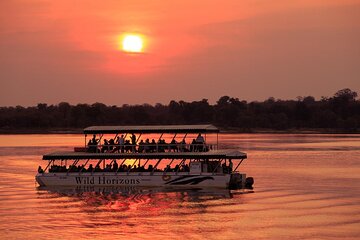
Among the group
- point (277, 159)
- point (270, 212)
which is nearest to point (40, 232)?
point (270, 212)

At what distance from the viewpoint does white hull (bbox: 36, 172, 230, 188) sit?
6856 cm

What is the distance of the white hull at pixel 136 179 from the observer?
2699 inches

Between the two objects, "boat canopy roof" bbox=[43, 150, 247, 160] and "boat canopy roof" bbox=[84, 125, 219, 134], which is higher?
"boat canopy roof" bbox=[84, 125, 219, 134]

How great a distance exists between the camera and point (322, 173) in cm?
9425

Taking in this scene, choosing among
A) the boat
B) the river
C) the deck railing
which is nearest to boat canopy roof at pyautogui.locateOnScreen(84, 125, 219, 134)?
the boat

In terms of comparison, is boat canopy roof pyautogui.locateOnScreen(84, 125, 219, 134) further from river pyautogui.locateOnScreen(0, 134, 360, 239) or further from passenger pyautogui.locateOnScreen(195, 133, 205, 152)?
river pyautogui.locateOnScreen(0, 134, 360, 239)

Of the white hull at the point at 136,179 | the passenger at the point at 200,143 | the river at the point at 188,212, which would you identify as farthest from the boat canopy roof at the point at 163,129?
the river at the point at 188,212

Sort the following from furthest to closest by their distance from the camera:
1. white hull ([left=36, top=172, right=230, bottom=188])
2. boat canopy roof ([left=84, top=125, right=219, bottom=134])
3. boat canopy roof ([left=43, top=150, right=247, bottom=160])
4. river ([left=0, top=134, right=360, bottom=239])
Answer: boat canopy roof ([left=84, top=125, right=219, bottom=134])
white hull ([left=36, top=172, right=230, bottom=188])
boat canopy roof ([left=43, top=150, right=247, bottom=160])
river ([left=0, top=134, right=360, bottom=239])

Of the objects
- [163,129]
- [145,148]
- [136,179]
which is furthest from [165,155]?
[136,179]

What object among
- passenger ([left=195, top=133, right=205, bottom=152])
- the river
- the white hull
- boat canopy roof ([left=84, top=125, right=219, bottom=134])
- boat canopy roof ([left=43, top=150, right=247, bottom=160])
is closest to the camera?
the river

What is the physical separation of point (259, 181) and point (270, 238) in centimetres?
3584

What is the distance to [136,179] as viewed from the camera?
231 ft

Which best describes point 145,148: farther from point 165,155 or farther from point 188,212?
point 188,212

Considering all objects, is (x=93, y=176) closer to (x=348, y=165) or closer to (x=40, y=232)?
(x=40, y=232)
